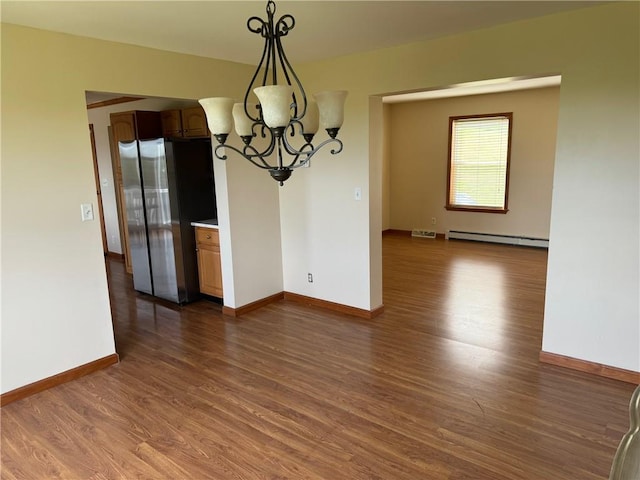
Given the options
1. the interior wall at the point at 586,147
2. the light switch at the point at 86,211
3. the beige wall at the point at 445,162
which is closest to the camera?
the interior wall at the point at 586,147

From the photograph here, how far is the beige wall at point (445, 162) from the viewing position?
6.66m

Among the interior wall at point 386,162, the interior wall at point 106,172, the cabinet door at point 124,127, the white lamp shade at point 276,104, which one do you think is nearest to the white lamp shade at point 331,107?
the white lamp shade at point 276,104

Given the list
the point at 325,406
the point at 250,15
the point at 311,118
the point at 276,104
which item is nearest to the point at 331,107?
the point at 311,118

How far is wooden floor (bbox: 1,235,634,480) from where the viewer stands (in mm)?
2203

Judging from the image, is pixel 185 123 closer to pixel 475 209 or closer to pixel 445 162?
pixel 445 162

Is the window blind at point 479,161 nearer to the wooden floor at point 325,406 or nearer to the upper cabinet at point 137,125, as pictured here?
the wooden floor at point 325,406

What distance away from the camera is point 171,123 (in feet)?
15.8

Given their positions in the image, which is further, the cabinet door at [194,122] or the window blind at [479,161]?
the window blind at [479,161]

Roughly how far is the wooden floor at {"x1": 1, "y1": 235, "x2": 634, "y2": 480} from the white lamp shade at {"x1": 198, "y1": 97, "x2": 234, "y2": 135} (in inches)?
65.3

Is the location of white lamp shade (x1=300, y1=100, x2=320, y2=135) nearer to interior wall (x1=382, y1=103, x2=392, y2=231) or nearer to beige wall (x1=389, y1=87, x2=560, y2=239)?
beige wall (x1=389, y1=87, x2=560, y2=239)

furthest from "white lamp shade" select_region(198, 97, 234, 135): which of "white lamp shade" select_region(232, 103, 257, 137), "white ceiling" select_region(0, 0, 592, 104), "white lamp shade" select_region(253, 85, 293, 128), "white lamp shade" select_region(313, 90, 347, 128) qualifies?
"white ceiling" select_region(0, 0, 592, 104)

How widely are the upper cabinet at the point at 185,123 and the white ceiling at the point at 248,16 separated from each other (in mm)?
1046

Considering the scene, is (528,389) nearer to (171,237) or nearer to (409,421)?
(409,421)

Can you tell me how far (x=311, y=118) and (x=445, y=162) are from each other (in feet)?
19.9
